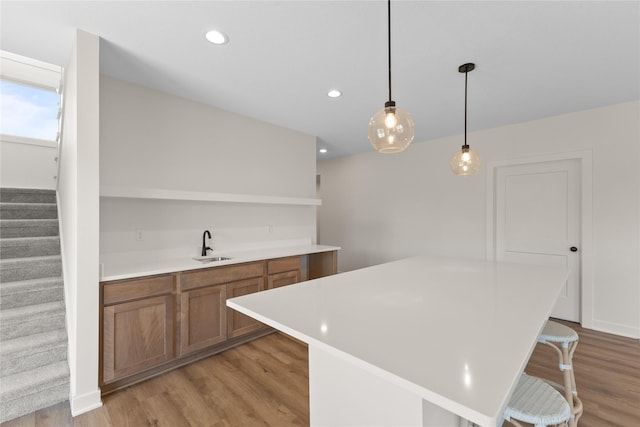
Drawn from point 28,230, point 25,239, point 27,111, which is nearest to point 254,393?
point 25,239

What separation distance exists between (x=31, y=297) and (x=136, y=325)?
1.09m

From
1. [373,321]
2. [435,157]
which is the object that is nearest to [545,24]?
[373,321]

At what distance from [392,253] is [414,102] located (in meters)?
2.80

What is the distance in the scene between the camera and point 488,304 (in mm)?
1467

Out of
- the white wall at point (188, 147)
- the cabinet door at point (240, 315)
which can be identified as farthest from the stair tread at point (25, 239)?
the cabinet door at point (240, 315)

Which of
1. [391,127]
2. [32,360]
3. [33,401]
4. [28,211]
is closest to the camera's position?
[391,127]

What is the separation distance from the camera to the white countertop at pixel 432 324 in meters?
0.78

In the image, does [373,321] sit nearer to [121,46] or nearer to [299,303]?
[299,303]

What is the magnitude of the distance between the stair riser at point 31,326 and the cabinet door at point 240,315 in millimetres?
1321

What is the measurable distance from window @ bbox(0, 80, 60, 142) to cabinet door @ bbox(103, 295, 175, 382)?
378cm

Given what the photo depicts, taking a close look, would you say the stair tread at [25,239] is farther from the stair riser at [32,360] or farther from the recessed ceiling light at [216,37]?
the recessed ceiling light at [216,37]

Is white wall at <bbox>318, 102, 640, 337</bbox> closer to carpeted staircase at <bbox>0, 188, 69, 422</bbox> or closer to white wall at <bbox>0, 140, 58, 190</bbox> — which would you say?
carpeted staircase at <bbox>0, 188, 69, 422</bbox>

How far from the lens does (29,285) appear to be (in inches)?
100.0

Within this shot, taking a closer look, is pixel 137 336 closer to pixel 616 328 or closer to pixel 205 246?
pixel 205 246
